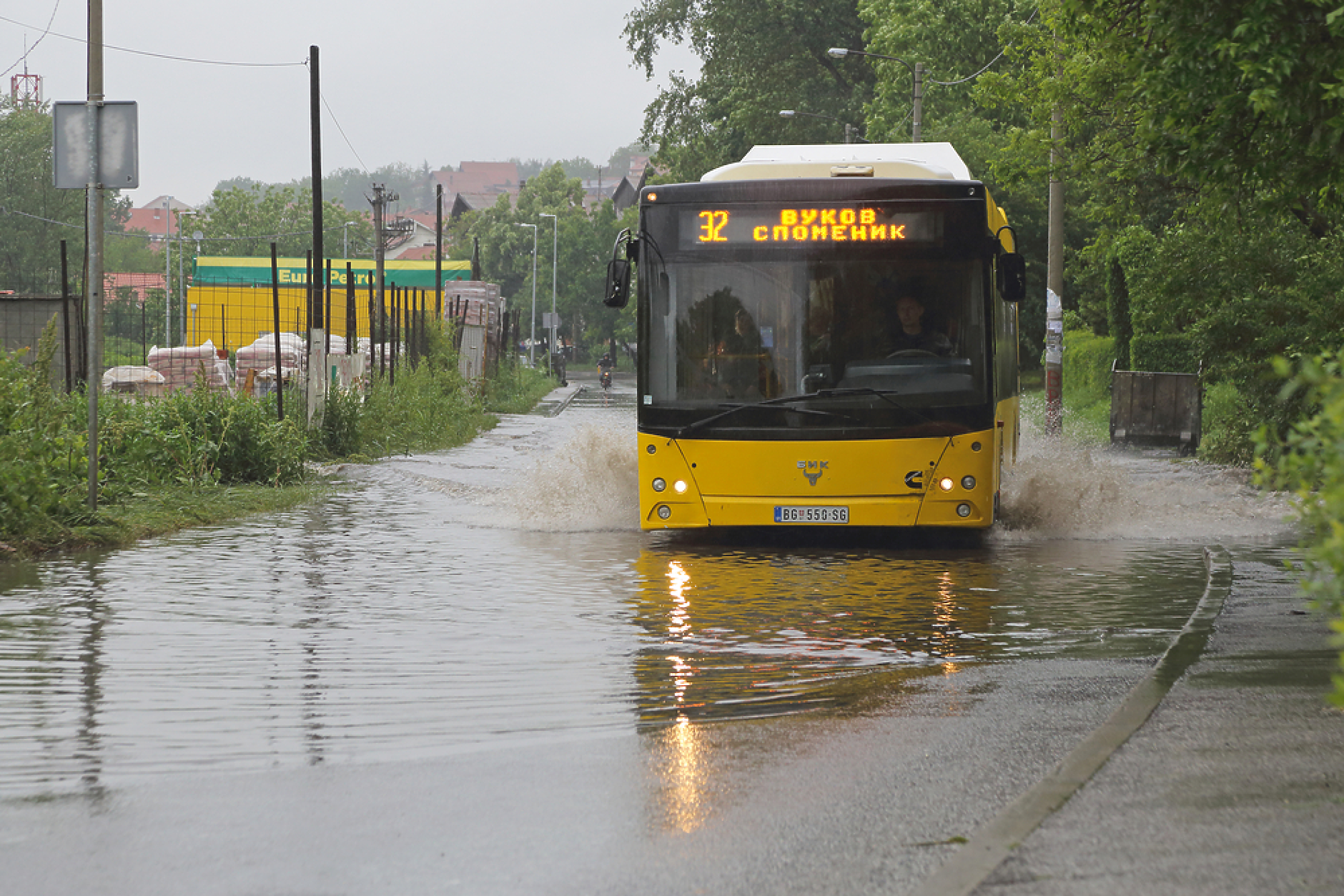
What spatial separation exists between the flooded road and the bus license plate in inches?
12.0

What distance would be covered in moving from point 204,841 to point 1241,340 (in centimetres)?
1727

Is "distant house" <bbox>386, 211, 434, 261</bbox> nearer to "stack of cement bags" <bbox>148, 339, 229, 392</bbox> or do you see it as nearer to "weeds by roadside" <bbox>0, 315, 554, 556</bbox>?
"stack of cement bags" <bbox>148, 339, 229, 392</bbox>

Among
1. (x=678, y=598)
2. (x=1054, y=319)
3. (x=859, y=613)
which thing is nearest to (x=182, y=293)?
(x=1054, y=319)

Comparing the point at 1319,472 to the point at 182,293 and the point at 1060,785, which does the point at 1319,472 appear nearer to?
the point at 1060,785

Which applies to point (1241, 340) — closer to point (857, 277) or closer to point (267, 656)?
point (857, 277)

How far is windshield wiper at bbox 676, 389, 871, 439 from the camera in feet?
43.2

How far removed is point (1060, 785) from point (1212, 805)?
18.1 inches

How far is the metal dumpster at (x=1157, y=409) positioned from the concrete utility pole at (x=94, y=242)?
60.9 ft

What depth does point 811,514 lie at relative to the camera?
A: 1328 cm

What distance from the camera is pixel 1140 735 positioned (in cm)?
612

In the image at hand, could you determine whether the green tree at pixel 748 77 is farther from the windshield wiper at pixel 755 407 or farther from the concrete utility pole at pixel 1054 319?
the windshield wiper at pixel 755 407

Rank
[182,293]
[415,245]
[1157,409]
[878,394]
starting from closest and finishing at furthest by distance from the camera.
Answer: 1. [878,394]
2. [1157,409]
3. [182,293]
4. [415,245]

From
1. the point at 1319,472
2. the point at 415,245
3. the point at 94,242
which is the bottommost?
the point at 1319,472

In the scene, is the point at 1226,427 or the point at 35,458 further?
the point at 1226,427
